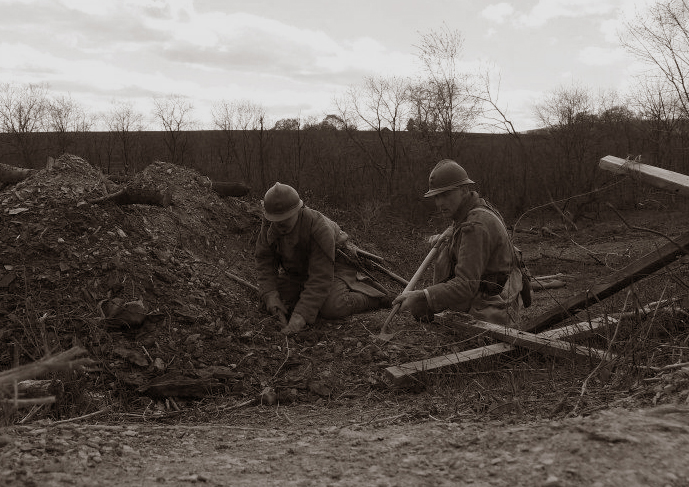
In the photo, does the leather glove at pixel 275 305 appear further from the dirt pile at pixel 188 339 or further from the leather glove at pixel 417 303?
the leather glove at pixel 417 303

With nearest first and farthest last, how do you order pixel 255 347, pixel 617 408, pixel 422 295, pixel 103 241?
pixel 617 408
pixel 422 295
pixel 255 347
pixel 103 241

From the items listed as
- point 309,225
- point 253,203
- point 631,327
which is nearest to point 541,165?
point 253,203

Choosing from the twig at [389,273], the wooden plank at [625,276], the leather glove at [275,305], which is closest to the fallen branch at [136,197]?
the leather glove at [275,305]

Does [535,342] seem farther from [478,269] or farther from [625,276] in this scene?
[478,269]

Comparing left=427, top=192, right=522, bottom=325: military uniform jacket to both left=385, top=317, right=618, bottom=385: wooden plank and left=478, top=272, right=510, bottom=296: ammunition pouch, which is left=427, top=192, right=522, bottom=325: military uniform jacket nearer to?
left=478, top=272, right=510, bottom=296: ammunition pouch

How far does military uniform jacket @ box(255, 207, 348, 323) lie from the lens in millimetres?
6367

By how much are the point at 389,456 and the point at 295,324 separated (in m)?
3.54

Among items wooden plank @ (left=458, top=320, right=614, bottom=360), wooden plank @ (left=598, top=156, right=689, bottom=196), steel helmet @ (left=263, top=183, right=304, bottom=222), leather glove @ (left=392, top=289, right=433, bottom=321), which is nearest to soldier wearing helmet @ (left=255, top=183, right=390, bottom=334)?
steel helmet @ (left=263, top=183, right=304, bottom=222)

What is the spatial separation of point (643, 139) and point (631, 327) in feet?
99.3

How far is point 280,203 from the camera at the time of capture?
6234mm

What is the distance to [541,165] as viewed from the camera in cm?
2884

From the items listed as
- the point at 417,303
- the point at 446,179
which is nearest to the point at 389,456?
the point at 417,303

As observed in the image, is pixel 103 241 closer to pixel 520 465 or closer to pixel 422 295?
pixel 422 295

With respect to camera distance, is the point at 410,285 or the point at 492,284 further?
the point at 410,285
